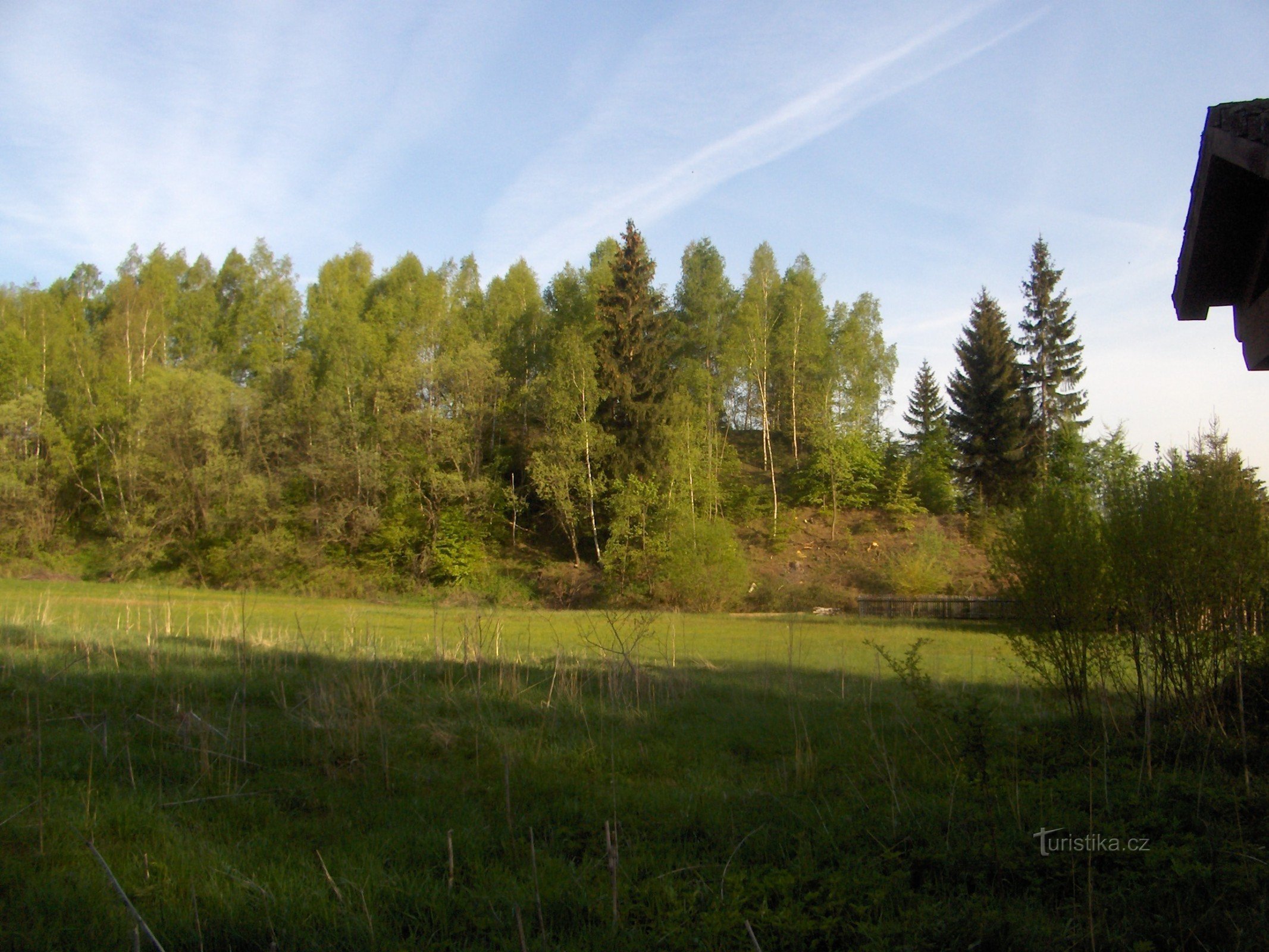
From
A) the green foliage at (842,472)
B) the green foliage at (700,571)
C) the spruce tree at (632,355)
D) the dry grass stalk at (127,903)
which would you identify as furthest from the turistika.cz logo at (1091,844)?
the green foliage at (842,472)

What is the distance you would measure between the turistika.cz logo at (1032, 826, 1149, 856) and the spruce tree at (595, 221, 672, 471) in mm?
34888

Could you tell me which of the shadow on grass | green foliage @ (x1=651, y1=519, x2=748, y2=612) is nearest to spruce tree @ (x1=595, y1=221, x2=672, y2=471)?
green foliage @ (x1=651, y1=519, x2=748, y2=612)

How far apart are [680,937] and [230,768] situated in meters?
4.06

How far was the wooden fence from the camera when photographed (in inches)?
1252

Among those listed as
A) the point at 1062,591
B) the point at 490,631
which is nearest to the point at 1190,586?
the point at 1062,591

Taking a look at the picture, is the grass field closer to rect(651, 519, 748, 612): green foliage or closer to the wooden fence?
the wooden fence

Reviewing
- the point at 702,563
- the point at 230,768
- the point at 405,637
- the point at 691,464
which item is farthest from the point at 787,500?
the point at 230,768

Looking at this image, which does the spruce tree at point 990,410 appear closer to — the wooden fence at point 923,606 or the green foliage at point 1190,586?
the wooden fence at point 923,606

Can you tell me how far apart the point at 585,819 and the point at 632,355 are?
1417 inches

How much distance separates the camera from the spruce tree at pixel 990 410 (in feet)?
136

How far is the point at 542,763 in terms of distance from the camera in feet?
21.6

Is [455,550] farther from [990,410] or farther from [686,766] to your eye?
[686,766]

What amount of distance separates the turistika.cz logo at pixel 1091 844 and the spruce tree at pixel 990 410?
129 ft

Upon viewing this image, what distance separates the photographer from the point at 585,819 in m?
5.43
